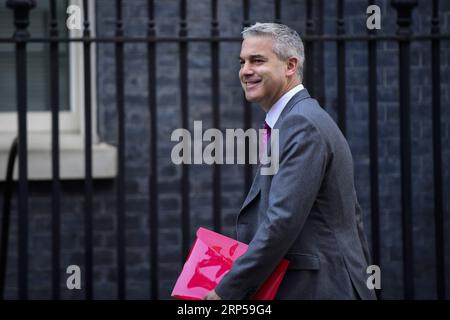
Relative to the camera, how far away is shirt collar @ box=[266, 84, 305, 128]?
11.1 feet

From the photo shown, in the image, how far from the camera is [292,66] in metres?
3.45

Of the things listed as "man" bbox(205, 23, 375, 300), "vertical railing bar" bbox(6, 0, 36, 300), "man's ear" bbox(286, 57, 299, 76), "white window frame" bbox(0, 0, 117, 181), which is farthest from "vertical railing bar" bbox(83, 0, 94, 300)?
"white window frame" bbox(0, 0, 117, 181)

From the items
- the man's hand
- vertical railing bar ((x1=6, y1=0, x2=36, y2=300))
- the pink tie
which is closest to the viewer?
the man's hand

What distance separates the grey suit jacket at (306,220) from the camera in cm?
315

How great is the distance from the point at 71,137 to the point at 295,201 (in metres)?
3.85

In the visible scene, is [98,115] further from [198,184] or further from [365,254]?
[365,254]

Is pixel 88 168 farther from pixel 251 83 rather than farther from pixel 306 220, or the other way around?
pixel 306 220

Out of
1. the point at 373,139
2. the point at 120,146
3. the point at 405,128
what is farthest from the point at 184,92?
the point at 405,128

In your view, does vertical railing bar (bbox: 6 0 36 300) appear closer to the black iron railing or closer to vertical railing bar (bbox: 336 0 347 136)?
the black iron railing

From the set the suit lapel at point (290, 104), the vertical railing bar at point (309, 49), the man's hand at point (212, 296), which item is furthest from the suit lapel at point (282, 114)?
the vertical railing bar at point (309, 49)

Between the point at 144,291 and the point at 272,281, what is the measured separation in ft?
12.0

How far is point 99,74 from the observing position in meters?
6.75
